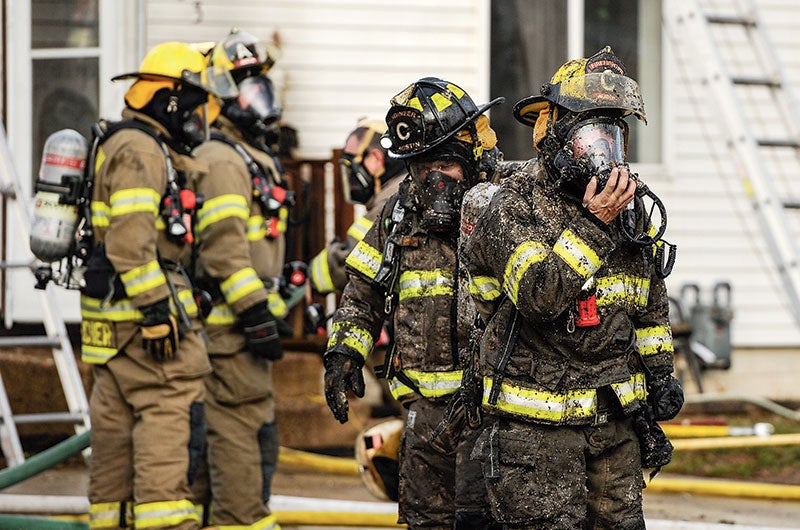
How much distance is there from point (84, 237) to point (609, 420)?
2.81 metres

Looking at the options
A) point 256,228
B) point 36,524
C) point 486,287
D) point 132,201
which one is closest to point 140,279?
point 132,201

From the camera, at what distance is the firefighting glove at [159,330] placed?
217 inches

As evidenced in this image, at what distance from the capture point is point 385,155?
6.34 m

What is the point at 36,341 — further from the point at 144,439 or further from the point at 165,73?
the point at 165,73

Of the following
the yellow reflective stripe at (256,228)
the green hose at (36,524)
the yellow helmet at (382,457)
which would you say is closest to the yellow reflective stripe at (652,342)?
the yellow helmet at (382,457)

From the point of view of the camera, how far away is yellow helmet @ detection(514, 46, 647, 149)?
389 cm

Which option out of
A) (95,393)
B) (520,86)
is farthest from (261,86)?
(520,86)

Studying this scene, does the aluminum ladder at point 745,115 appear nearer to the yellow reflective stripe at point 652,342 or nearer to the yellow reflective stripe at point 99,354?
the yellow reflective stripe at point 652,342

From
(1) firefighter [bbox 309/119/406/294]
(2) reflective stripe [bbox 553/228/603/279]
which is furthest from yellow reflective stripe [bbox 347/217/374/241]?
(2) reflective stripe [bbox 553/228/603/279]

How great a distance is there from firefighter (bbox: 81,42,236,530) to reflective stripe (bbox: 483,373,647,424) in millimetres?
2100

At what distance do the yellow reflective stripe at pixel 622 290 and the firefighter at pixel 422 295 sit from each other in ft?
2.92

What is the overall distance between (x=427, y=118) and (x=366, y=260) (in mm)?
618

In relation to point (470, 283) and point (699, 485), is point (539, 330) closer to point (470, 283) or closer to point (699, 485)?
point (470, 283)

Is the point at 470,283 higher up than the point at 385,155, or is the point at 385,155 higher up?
the point at 385,155
